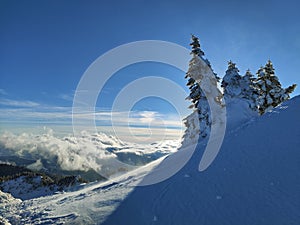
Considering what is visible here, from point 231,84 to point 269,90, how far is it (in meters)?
11.6

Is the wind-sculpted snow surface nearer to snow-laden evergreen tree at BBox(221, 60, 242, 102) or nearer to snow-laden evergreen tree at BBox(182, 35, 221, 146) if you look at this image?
snow-laden evergreen tree at BBox(182, 35, 221, 146)

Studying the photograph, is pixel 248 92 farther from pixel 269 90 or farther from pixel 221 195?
pixel 221 195

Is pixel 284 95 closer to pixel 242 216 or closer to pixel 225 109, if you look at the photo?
pixel 225 109

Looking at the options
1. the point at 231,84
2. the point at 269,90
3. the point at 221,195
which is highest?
the point at 269,90

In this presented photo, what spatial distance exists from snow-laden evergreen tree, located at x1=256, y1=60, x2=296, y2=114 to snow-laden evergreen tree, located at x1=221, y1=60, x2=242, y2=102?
9.34 meters

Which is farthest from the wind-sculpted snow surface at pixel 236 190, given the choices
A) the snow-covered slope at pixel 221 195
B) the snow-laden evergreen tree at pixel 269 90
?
the snow-laden evergreen tree at pixel 269 90

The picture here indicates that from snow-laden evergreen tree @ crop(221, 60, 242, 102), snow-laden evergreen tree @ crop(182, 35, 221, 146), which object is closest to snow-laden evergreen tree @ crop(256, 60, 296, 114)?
snow-laden evergreen tree @ crop(221, 60, 242, 102)

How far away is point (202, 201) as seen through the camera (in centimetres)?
1047

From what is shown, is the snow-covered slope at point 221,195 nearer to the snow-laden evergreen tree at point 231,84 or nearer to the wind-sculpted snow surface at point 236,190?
the wind-sculpted snow surface at point 236,190

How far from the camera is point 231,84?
2698 cm

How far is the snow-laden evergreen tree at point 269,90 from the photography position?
1328 inches

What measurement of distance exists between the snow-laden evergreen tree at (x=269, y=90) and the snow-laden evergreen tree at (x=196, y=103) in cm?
1186

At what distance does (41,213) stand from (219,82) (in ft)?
77.7

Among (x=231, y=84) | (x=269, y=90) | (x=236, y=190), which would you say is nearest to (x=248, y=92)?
(x=231, y=84)
